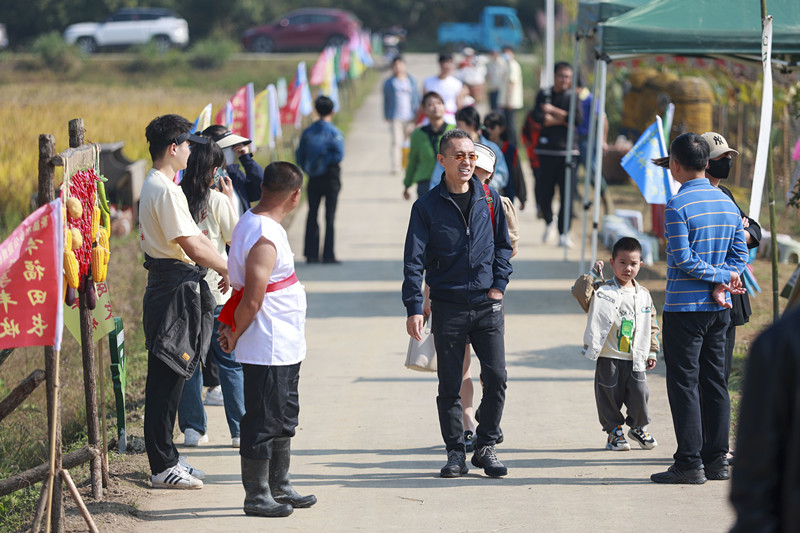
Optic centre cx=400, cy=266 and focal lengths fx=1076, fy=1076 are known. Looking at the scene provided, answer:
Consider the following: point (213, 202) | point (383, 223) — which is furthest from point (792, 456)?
point (383, 223)

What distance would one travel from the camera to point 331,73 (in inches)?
792

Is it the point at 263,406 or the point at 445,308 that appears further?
the point at 445,308

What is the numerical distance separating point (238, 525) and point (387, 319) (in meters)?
4.82

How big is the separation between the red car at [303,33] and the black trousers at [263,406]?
40.3 metres

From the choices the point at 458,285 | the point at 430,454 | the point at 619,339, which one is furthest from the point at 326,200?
the point at 458,285

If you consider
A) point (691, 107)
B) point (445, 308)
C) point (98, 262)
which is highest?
point (691, 107)

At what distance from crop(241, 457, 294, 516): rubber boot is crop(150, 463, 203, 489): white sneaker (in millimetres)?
532

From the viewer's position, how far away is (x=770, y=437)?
2395 mm

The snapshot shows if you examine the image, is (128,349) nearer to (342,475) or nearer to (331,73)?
(342,475)

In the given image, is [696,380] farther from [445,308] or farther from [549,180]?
[549,180]

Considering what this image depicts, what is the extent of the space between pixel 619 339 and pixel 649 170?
2.86 metres

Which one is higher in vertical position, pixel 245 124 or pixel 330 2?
pixel 330 2

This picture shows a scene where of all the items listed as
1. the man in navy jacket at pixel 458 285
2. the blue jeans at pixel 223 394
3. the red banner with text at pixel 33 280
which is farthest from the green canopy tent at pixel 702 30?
the red banner with text at pixel 33 280

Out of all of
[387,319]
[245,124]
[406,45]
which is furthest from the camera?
[406,45]
